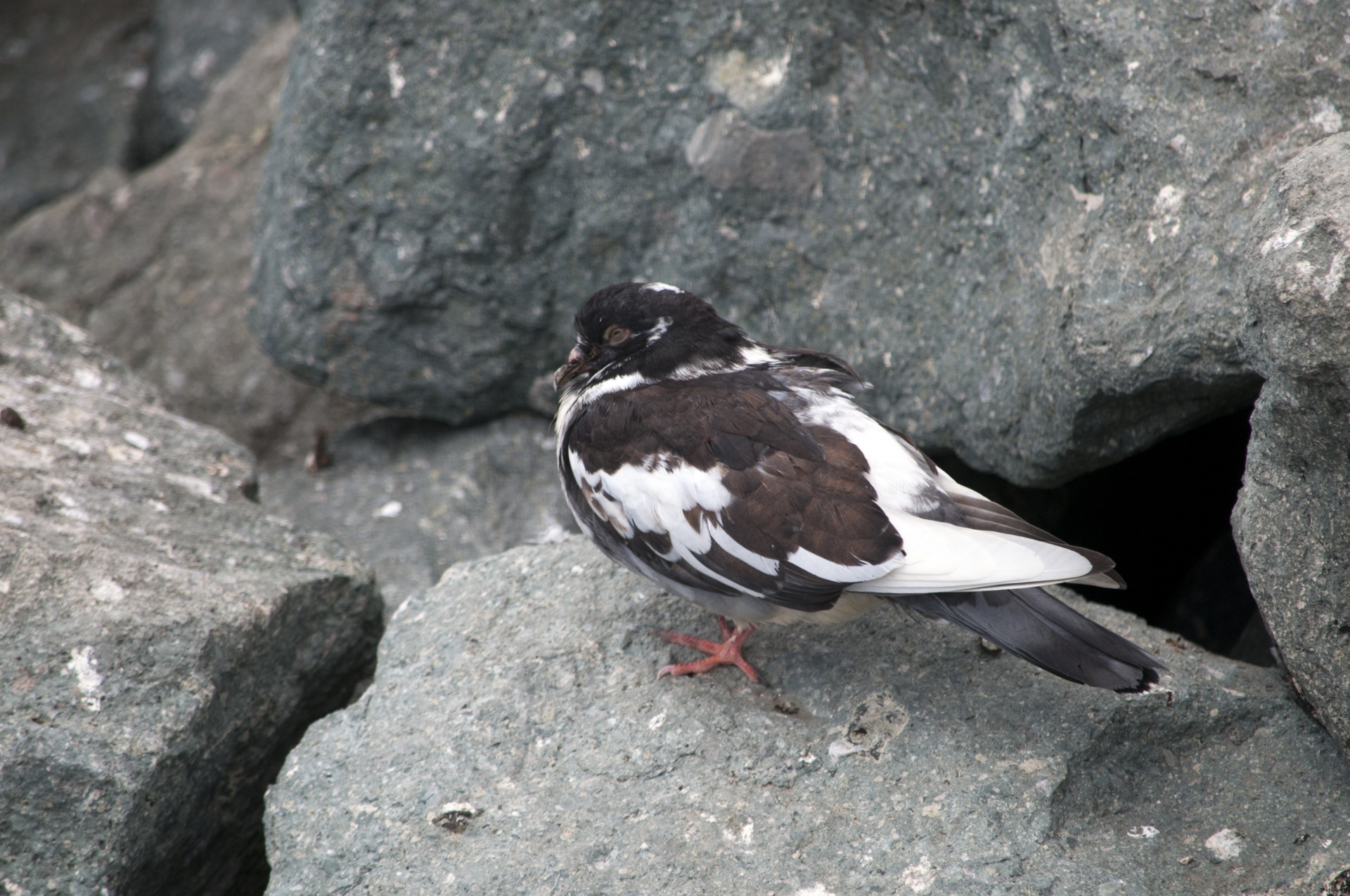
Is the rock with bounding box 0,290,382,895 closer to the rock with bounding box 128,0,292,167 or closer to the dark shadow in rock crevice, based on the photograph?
the dark shadow in rock crevice

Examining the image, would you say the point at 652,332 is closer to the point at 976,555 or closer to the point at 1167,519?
the point at 976,555

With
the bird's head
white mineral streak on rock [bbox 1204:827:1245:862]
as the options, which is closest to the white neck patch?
the bird's head

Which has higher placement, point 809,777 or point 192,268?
point 809,777

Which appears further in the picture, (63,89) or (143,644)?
(63,89)

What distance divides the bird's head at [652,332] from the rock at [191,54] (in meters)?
5.08

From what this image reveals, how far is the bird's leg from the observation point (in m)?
3.34

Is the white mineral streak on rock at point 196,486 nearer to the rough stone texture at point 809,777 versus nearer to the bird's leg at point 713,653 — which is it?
the rough stone texture at point 809,777

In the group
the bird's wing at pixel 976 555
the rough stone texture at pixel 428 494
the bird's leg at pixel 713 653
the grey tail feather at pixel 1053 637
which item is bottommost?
the rough stone texture at pixel 428 494

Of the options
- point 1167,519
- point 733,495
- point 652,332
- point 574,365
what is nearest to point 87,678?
point 574,365

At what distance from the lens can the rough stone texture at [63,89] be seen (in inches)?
304

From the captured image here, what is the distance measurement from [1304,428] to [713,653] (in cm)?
168

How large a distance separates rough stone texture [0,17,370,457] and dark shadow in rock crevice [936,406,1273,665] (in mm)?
3346

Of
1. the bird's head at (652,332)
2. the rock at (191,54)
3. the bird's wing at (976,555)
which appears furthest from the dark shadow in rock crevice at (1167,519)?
the rock at (191,54)

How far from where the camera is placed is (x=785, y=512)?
3072 mm
